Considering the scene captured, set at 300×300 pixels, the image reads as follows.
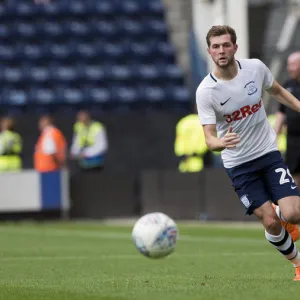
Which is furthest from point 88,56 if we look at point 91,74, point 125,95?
point 125,95

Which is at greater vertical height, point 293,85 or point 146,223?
point 293,85

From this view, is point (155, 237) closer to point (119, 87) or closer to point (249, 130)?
point (249, 130)

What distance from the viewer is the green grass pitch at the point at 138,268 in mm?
6945

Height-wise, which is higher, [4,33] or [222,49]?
[4,33]

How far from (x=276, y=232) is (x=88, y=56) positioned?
62.2ft

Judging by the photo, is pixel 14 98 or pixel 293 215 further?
pixel 14 98

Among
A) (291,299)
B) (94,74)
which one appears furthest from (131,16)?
(291,299)

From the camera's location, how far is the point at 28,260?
10664 millimetres

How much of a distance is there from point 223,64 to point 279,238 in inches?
56.1

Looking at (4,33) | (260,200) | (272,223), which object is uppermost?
(4,33)

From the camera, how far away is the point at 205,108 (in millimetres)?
7805

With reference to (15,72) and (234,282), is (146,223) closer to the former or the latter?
(234,282)

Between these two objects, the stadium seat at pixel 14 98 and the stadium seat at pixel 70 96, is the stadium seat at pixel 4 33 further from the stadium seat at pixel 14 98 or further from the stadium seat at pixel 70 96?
the stadium seat at pixel 70 96

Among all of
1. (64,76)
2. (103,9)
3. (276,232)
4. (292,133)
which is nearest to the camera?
(276,232)
